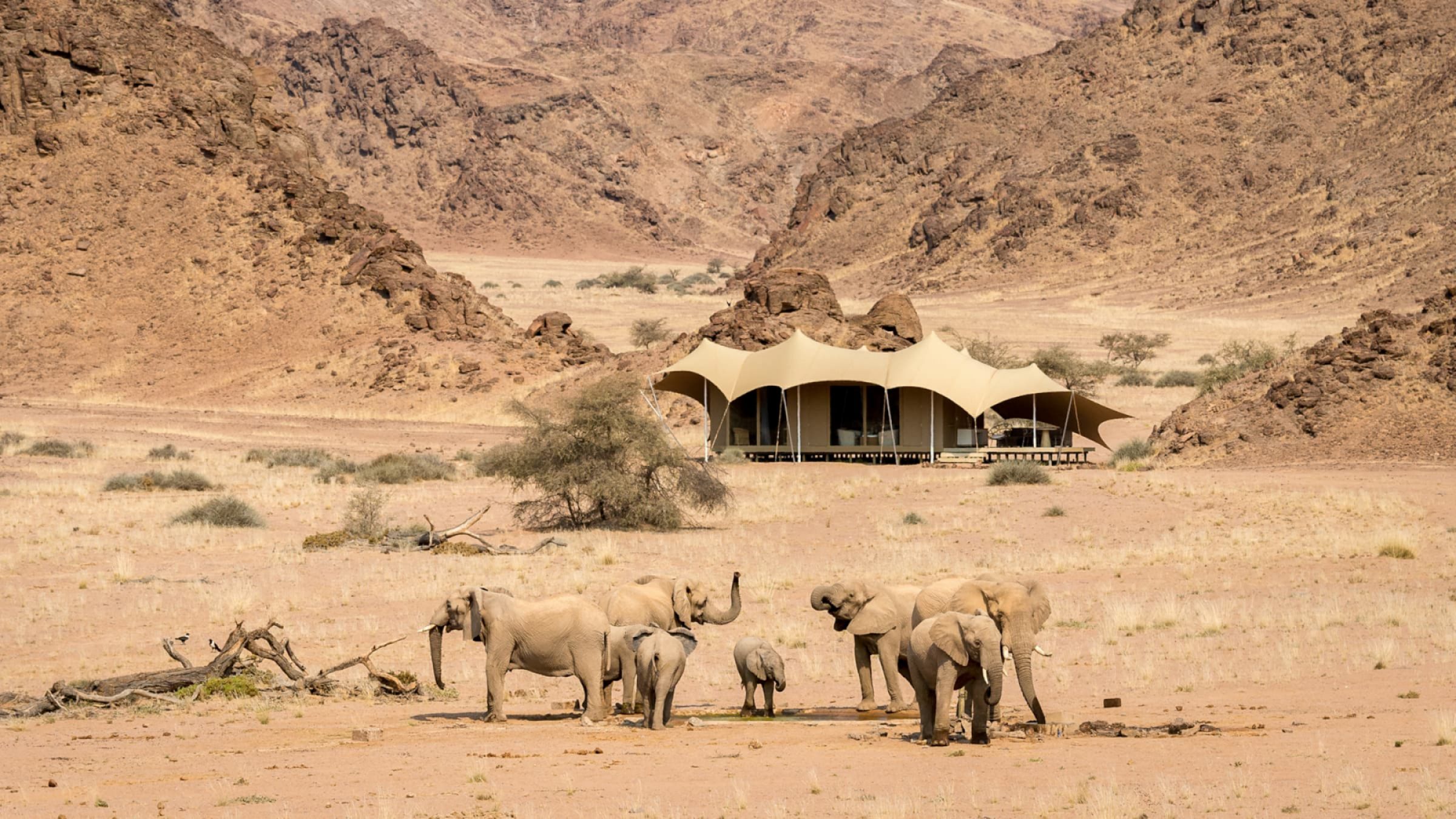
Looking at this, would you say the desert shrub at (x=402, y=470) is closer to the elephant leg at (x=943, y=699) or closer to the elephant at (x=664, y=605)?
the elephant at (x=664, y=605)

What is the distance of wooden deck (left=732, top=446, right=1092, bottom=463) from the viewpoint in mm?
38375

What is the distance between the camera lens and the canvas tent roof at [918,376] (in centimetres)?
3816

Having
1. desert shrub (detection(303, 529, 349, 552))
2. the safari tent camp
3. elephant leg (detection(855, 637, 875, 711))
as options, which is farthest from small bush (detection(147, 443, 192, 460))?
elephant leg (detection(855, 637, 875, 711))

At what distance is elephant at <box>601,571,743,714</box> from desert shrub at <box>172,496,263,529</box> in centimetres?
1280

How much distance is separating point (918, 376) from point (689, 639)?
26.6 meters

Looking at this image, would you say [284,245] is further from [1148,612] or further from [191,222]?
[1148,612]

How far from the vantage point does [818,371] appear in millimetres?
38812

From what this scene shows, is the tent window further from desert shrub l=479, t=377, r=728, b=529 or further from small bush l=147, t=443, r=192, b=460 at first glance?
small bush l=147, t=443, r=192, b=460

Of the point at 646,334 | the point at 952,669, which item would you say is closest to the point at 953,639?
the point at 952,669

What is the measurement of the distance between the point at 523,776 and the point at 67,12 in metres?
58.6

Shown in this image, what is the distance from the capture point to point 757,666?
480 inches

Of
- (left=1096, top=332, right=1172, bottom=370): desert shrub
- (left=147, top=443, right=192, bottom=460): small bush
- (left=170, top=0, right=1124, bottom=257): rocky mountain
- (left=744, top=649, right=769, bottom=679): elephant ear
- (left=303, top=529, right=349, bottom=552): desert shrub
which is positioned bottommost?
(left=744, top=649, right=769, bottom=679): elephant ear

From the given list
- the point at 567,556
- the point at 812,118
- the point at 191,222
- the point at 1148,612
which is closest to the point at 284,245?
the point at 191,222

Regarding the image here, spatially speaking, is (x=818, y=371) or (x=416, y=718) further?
(x=818, y=371)
